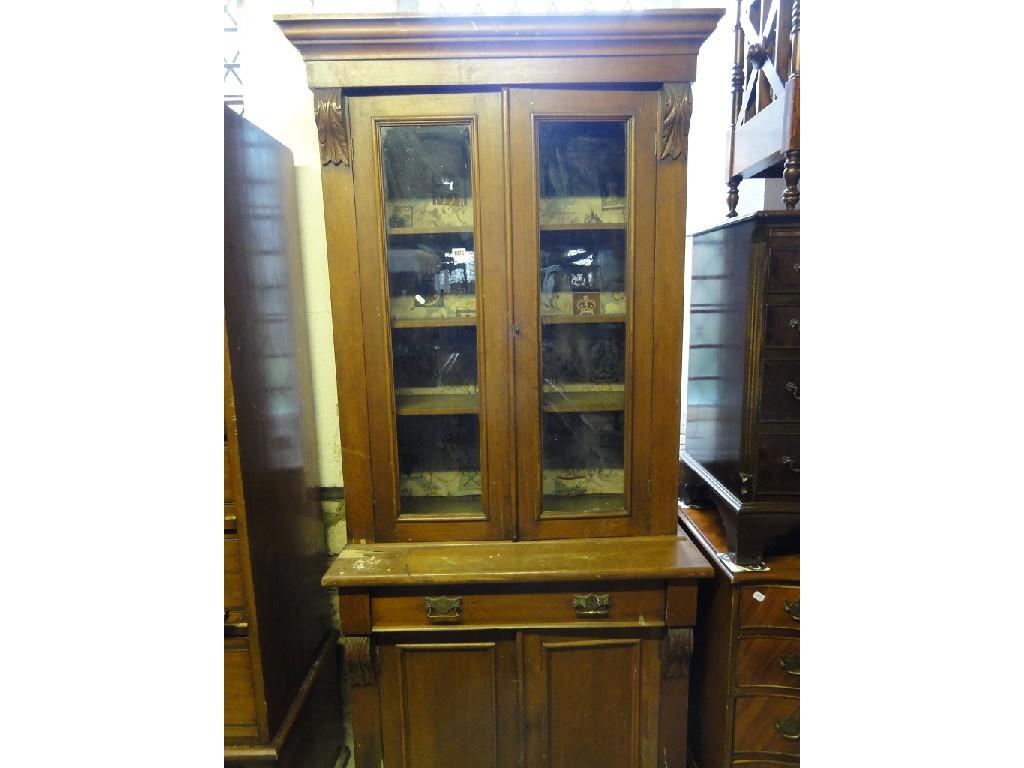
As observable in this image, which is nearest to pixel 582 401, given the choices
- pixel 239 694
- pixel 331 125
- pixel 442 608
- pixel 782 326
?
pixel 782 326

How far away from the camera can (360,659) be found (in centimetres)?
112

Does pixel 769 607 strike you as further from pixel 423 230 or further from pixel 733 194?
pixel 423 230

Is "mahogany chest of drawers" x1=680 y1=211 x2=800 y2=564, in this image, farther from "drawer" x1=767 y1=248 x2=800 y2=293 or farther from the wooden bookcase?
the wooden bookcase

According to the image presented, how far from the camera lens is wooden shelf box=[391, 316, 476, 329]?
3.74 ft

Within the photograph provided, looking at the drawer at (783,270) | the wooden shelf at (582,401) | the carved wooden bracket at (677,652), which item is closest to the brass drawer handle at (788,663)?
the carved wooden bracket at (677,652)

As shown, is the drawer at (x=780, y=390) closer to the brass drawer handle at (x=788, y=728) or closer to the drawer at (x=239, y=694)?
the brass drawer handle at (x=788, y=728)

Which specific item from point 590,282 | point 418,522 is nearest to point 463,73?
point 590,282

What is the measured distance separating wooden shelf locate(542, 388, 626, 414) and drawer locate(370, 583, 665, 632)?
0.37 m

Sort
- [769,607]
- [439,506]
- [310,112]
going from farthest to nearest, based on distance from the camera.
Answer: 1. [310,112]
2. [439,506]
3. [769,607]

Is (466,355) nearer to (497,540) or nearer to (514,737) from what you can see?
(497,540)

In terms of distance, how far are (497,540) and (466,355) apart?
41cm

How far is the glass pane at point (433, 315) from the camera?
1.09 metres

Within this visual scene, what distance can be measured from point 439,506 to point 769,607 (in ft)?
2.37

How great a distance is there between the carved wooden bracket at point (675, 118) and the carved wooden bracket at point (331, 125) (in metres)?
0.62
